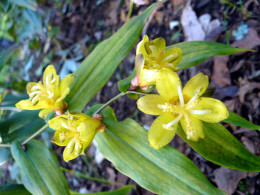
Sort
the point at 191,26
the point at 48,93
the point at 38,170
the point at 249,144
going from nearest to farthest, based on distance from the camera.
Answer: the point at 48,93 → the point at 38,170 → the point at 249,144 → the point at 191,26

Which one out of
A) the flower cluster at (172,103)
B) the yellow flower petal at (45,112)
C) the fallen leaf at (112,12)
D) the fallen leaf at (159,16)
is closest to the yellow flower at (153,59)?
the flower cluster at (172,103)

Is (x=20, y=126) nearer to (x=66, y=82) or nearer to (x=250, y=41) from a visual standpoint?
(x=66, y=82)

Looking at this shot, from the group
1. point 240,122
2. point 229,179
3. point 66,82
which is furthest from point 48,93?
point 229,179

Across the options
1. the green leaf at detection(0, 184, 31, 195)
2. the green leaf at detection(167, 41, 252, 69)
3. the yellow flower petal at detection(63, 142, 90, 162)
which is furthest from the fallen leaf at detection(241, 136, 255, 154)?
the green leaf at detection(0, 184, 31, 195)

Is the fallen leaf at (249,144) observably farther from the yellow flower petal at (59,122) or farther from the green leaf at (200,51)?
the yellow flower petal at (59,122)

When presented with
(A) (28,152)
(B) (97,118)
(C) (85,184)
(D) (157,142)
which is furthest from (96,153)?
(D) (157,142)

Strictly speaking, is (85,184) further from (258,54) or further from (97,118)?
(258,54)
